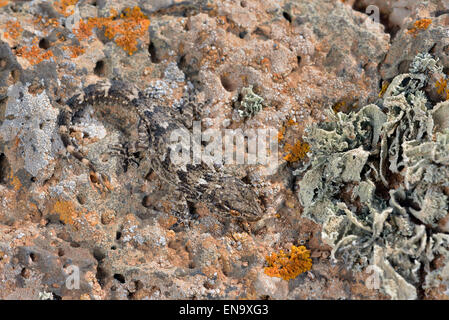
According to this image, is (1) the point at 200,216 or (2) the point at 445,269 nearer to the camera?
(2) the point at 445,269

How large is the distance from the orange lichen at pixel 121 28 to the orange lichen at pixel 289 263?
4370mm

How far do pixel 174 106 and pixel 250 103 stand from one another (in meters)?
1.39

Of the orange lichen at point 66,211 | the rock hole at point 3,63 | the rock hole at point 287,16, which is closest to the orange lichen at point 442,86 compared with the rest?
the rock hole at point 287,16

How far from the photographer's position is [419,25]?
265 inches

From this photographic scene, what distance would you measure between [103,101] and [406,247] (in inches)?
212

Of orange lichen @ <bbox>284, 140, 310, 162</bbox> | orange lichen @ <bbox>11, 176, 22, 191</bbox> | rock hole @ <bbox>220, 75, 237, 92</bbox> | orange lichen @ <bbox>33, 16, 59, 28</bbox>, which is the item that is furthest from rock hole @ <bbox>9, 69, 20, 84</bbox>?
orange lichen @ <bbox>284, 140, 310, 162</bbox>

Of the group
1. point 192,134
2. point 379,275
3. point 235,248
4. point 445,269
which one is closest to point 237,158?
point 192,134

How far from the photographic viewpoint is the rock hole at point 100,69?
732 centimetres

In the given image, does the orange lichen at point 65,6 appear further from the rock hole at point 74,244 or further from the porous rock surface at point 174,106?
the rock hole at point 74,244

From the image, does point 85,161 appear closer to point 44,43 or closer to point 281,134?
point 44,43

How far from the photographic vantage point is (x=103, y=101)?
7.28m

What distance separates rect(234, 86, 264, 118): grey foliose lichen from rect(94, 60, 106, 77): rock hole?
2.55m

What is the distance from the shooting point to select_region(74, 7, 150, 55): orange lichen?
7.30m

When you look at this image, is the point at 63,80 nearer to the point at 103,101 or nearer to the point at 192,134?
the point at 103,101
